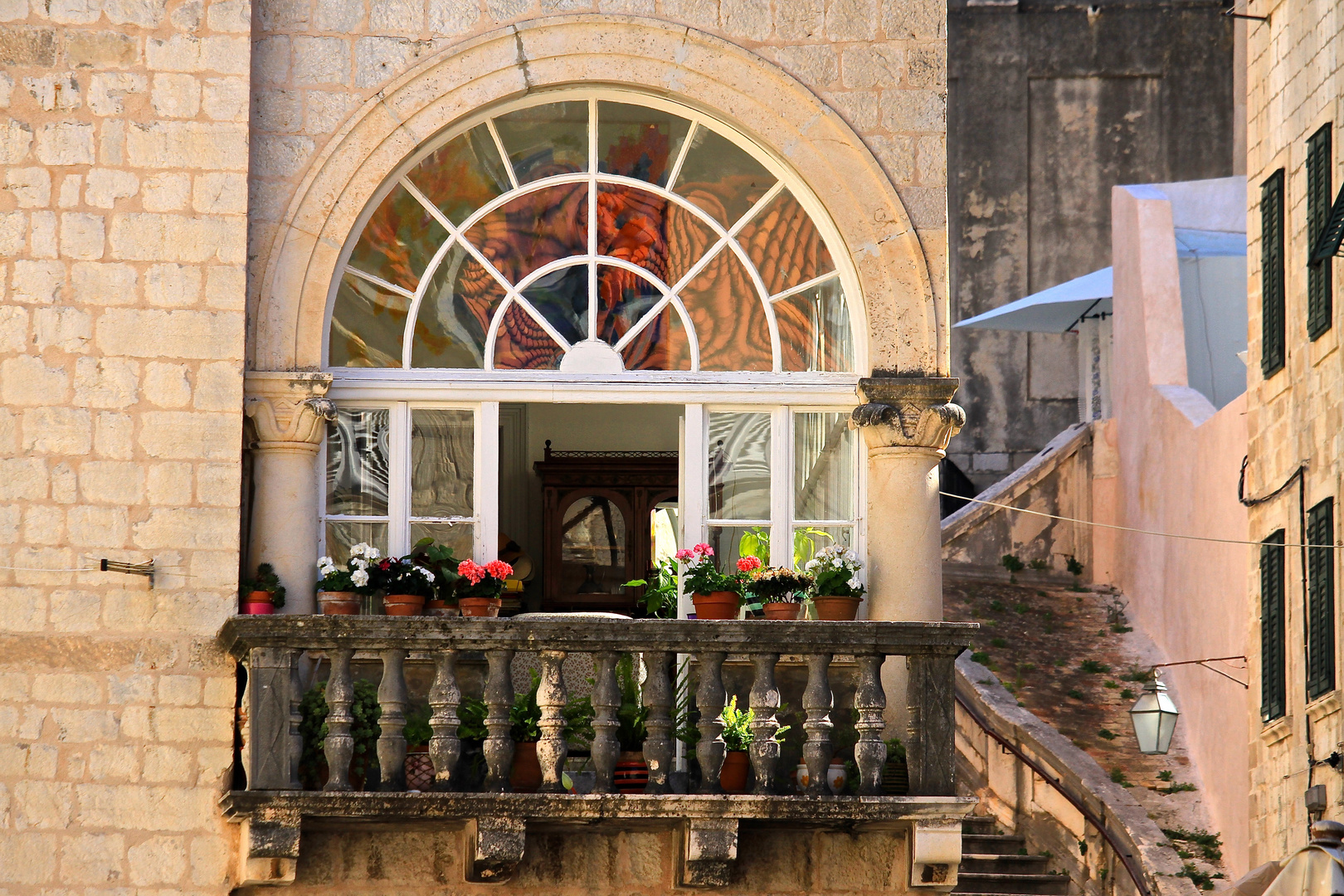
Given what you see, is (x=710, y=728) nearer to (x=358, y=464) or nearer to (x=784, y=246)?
(x=358, y=464)

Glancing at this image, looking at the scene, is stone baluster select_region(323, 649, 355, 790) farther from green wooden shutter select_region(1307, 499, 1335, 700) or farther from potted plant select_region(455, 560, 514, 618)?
green wooden shutter select_region(1307, 499, 1335, 700)

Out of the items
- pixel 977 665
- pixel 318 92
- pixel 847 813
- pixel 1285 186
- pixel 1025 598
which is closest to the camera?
pixel 847 813

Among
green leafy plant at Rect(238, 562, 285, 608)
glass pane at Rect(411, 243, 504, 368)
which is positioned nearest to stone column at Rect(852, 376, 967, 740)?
glass pane at Rect(411, 243, 504, 368)

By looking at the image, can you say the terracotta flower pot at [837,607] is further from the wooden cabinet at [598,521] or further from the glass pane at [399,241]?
the wooden cabinet at [598,521]

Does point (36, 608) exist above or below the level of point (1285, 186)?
below

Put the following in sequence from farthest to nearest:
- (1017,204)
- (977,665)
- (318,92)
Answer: (1017,204), (977,665), (318,92)

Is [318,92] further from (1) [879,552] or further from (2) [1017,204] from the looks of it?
(2) [1017,204]

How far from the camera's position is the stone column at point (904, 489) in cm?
1016

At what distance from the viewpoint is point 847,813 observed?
9164mm

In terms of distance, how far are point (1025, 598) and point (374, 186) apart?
1179cm

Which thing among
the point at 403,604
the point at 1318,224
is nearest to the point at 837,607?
the point at 403,604

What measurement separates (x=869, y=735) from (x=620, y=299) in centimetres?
296

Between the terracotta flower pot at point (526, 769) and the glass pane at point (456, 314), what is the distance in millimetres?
2324

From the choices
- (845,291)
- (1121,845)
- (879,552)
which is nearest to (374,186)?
(845,291)
